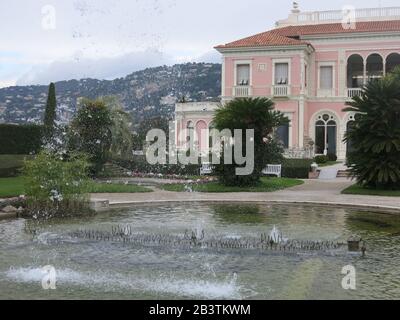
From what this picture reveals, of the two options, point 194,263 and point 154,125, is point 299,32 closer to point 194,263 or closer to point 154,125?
point 154,125

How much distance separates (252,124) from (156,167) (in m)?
9.50

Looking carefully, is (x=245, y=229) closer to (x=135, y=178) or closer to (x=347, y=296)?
(x=347, y=296)

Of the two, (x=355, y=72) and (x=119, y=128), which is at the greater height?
(x=355, y=72)

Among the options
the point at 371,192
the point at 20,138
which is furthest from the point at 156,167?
the point at 371,192

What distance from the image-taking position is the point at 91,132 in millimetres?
27719

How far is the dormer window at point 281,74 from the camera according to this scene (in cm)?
3847

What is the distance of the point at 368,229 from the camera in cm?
1288

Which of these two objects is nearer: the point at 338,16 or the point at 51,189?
the point at 51,189

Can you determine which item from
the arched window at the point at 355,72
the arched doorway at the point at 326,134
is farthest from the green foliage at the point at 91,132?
the arched window at the point at 355,72

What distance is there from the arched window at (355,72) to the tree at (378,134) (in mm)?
18823

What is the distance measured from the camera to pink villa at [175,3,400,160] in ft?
125

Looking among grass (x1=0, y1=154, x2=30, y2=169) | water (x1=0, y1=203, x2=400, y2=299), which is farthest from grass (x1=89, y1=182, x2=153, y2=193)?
water (x1=0, y1=203, x2=400, y2=299)

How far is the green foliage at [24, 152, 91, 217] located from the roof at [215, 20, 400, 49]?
25.7 metres
